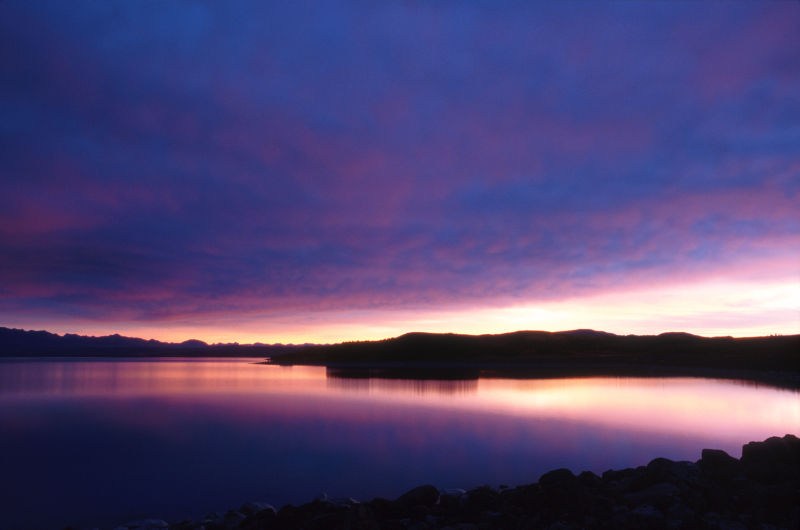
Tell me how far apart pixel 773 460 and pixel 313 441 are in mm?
12938

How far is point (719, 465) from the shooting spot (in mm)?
10531

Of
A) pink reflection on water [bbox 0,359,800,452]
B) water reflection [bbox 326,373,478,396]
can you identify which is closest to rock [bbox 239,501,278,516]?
pink reflection on water [bbox 0,359,800,452]

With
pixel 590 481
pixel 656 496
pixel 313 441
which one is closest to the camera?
pixel 656 496

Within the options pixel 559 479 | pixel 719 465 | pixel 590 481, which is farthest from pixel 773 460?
pixel 559 479

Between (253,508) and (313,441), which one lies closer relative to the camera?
(253,508)

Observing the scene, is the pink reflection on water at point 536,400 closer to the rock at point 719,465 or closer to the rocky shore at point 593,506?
the rock at point 719,465

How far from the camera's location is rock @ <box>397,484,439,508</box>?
930 centimetres

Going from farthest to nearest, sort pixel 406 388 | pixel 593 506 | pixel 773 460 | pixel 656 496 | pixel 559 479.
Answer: pixel 406 388 < pixel 773 460 < pixel 559 479 < pixel 656 496 < pixel 593 506

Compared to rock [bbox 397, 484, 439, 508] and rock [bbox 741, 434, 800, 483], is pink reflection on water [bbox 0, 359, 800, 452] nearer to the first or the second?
rock [bbox 741, 434, 800, 483]

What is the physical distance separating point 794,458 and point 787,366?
168 ft

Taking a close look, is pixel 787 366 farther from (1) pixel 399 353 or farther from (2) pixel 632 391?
(1) pixel 399 353

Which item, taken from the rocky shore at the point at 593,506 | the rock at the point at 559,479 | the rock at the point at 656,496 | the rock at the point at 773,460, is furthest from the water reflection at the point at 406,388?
the rock at the point at 656,496

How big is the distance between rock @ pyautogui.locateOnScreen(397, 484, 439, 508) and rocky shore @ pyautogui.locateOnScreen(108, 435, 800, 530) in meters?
0.02

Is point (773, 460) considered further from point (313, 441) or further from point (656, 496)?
point (313, 441)
